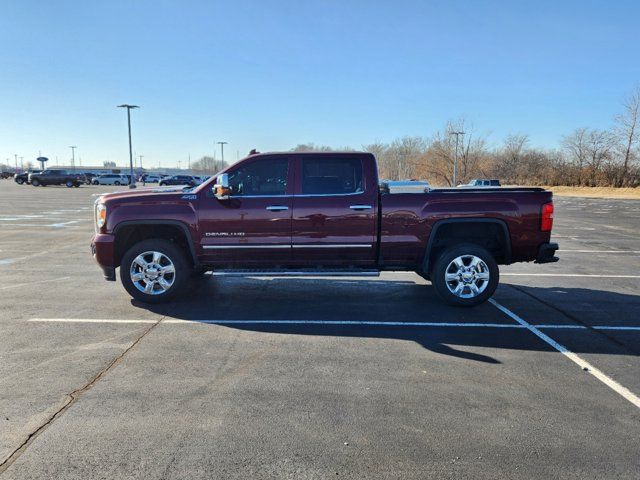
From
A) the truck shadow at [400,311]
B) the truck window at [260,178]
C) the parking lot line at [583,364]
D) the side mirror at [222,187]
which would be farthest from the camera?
the truck window at [260,178]

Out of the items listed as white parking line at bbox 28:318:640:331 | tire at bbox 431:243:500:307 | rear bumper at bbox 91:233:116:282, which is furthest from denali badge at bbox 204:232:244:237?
tire at bbox 431:243:500:307

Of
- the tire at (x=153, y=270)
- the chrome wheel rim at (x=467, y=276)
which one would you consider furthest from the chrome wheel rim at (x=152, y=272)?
the chrome wheel rim at (x=467, y=276)

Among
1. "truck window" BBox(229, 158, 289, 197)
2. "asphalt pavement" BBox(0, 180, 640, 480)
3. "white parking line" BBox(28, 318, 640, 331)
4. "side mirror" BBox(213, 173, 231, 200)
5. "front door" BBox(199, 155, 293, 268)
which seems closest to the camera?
"asphalt pavement" BBox(0, 180, 640, 480)

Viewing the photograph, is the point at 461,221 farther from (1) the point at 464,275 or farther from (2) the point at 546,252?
(2) the point at 546,252

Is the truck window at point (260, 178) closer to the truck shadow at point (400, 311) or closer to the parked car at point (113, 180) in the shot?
the truck shadow at point (400, 311)

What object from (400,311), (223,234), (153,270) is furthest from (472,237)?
(153,270)

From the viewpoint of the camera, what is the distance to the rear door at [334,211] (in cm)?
604

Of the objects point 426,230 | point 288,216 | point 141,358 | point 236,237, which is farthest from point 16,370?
point 426,230

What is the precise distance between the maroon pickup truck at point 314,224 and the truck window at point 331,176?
0.01 meters

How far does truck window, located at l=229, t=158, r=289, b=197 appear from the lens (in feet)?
20.1

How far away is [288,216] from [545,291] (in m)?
4.27

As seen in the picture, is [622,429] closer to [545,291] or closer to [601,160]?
[545,291]

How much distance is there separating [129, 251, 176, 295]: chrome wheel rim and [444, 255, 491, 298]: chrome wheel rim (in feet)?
12.3

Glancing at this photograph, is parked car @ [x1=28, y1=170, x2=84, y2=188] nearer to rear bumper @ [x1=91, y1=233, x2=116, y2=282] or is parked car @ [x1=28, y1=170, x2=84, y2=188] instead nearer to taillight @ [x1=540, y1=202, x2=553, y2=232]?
rear bumper @ [x1=91, y1=233, x2=116, y2=282]
